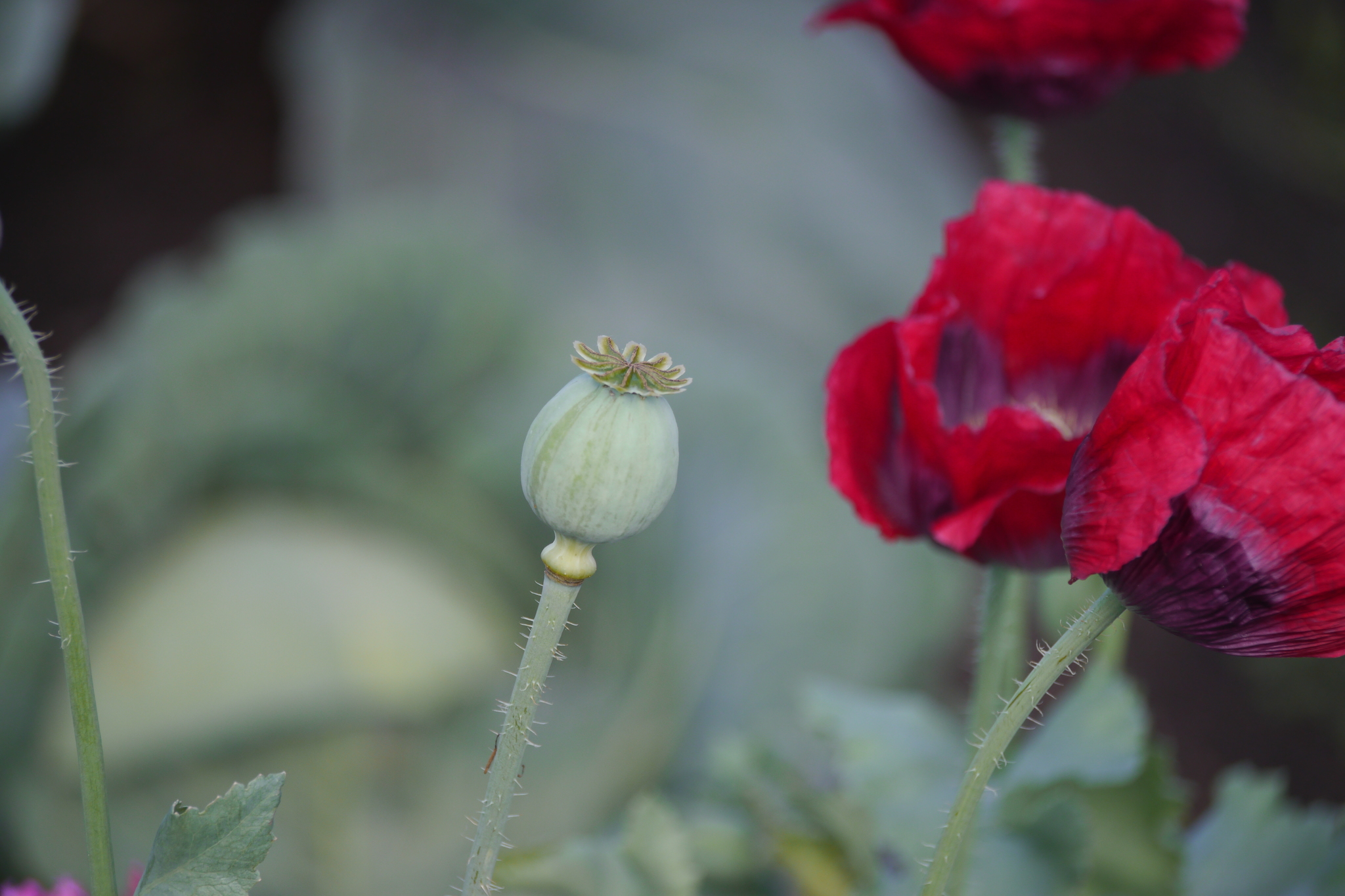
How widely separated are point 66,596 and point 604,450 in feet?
0.24

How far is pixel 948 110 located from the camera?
4.83 feet

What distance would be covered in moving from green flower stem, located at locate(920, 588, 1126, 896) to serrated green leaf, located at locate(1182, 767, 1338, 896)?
157mm

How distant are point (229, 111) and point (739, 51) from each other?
655mm

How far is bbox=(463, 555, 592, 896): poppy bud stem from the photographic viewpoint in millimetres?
136

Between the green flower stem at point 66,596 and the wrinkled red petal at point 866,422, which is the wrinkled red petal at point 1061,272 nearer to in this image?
the wrinkled red petal at point 866,422

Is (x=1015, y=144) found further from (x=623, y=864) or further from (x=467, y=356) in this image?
(x=467, y=356)

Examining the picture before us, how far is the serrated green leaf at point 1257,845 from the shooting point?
10.4 inches

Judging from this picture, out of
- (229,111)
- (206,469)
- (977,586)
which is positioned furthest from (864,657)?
(229,111)

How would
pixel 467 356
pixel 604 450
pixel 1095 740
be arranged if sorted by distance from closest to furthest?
pixel 604 450, pixel 1095 740, pixel 467 356

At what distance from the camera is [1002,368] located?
0.23 meters

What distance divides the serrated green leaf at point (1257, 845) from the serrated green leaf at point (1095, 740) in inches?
1.6

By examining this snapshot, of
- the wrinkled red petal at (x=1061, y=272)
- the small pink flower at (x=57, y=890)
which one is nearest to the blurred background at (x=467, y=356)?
the small pink flower at (x=57, y=890)

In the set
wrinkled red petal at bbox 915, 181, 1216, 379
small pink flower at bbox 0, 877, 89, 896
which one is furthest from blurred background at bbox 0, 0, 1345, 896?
wrinkled red petal at bbox 915, 181, 1216, 379

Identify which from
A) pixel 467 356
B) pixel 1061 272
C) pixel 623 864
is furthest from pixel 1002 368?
pixel 467 356
